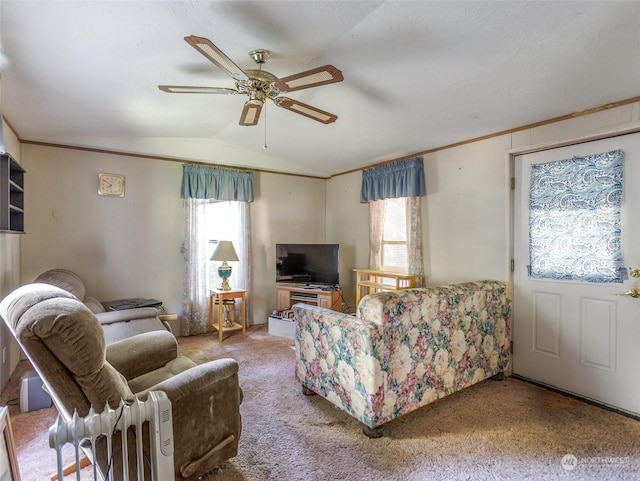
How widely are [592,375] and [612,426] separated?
0.42m

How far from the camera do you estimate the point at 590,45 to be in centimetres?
188

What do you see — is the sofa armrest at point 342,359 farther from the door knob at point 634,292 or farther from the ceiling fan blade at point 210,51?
the door knob at point 634,292

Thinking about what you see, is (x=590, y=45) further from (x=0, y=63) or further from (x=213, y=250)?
(x=213, y=250)

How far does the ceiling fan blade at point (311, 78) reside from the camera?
167cm

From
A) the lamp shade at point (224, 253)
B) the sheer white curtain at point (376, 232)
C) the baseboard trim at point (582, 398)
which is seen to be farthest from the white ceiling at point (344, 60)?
the baseboard trim at point (582, 398)

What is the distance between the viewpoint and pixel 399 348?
2139 mm

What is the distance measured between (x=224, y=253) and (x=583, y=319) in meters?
3.66

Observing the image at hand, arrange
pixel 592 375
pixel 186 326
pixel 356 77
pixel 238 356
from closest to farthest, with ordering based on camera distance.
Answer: pixel 356 77 → pixel 592 375 → pixel 238 356 → pixel 186 326

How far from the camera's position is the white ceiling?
1688 millimetres

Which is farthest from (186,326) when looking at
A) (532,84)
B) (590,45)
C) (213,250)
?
(590,45)

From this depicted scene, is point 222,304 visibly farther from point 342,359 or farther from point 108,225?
point 342,359

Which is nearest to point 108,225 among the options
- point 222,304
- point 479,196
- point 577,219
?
point 222,304

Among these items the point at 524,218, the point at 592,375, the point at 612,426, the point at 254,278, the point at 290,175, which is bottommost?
the point at 612,426

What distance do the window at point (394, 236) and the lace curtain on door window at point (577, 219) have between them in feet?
4.84
